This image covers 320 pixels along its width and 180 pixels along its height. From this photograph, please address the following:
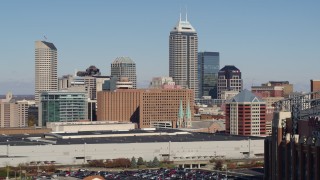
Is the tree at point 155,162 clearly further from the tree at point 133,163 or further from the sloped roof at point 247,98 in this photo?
the sloped roof at point 247,98

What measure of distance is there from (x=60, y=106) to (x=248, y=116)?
45.5 meters

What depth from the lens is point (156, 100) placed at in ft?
545

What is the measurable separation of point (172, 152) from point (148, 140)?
6288 millimetres

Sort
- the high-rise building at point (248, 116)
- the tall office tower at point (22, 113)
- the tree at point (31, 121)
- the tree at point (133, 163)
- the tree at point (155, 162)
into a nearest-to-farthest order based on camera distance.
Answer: the tree at point (133, 163)
the tree at point (155, 162)
the high-rise building at point (248, 116)
the tree at point (31, 121)
the tall office tower at point (22, 113)

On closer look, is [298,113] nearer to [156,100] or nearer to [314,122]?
[314,122]

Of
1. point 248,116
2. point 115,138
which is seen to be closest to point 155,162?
point 115,138

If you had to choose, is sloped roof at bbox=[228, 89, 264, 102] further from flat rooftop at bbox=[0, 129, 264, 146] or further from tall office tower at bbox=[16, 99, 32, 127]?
tall office tower at bbox=[16, 99, 32, 127]

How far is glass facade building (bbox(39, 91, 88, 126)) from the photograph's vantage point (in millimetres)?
164000

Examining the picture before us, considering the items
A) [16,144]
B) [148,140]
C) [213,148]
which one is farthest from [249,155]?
[16,144]

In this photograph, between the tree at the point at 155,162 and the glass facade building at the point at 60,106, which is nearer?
the tree at the point at 155,162

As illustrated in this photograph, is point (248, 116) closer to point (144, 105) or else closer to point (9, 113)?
point (144, 105)

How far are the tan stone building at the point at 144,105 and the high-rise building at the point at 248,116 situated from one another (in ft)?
84.9

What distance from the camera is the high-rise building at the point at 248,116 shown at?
136m

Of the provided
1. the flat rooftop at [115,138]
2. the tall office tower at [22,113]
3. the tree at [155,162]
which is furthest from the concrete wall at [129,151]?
the tall office tower at [22,113]
